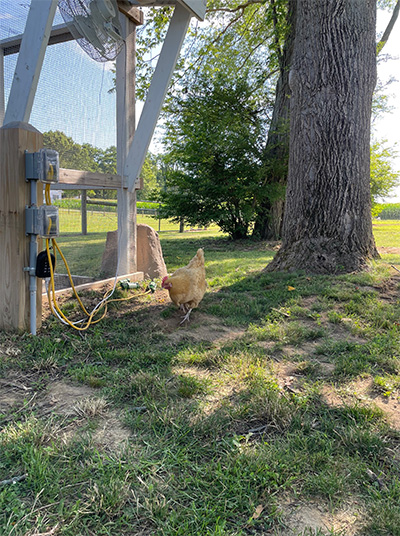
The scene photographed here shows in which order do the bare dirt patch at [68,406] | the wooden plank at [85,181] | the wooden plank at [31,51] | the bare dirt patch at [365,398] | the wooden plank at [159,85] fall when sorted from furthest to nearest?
the wooden plank at [159,85], the wooden plank at [85,181], the wooden plank at [31,51], the bare dirt patch at [365,398], the bare dirt patch at [68,406]

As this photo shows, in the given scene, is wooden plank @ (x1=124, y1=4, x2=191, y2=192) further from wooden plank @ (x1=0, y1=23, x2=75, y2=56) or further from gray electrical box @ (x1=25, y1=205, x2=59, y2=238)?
gray electrical box @ (x1=25, y1=205, x2=59, y2=238)

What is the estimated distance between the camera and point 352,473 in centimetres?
159

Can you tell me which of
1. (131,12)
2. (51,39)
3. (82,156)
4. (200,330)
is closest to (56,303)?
(200,330)

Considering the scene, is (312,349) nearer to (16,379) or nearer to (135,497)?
Answer: (135,497)

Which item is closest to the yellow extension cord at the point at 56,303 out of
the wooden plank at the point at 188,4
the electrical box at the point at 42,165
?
the electrical box at the point at 42,165

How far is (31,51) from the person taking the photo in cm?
298

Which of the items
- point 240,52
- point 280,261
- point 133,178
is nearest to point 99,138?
point 133,178

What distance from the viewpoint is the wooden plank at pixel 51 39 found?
3697 millimetres

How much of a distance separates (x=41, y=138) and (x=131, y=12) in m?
2.54

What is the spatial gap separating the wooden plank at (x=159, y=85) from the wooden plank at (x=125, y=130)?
0.56 ft

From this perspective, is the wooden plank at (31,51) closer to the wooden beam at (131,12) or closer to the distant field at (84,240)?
the distant field at (84,240)

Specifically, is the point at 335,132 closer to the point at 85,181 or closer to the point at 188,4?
the point at 188,4

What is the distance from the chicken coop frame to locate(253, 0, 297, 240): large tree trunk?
596 cm

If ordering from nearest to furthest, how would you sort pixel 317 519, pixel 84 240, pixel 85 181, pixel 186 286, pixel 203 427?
pixel 317 519
pixel 203 427
pixel 186 286
pixel 85 181
pixel 84 240
